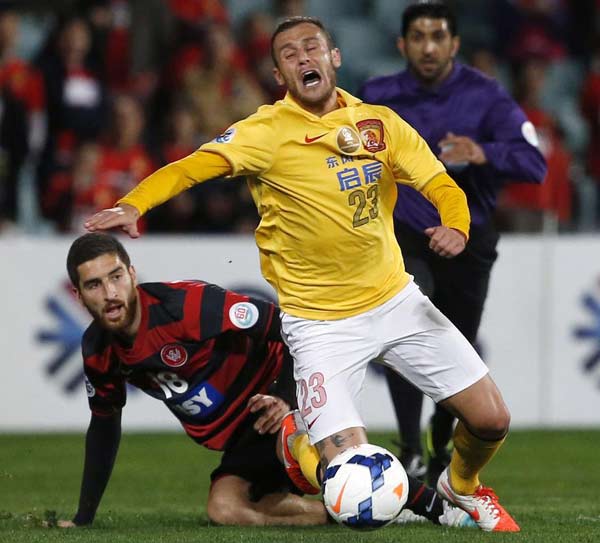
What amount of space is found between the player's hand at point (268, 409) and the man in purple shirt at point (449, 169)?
1200 millimetres

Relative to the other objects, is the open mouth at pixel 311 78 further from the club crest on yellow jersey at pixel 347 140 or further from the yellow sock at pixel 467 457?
the yellow sock at pixel 467 457

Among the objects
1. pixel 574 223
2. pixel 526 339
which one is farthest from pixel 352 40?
pixel 526 339

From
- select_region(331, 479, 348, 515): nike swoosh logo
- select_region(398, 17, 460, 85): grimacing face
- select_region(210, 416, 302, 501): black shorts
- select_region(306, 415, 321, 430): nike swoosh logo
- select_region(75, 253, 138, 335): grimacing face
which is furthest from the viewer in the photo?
select_region(398, 17, 460, 85): grimacing face

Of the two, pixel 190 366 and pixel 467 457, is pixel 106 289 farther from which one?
pixel 467 457

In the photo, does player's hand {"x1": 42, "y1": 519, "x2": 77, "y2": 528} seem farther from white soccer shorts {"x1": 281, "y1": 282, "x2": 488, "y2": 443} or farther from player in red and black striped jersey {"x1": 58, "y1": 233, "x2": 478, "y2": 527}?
white soccer shorts {"x1": 281, "y1": 282, "x2": 488, "y2": 443}

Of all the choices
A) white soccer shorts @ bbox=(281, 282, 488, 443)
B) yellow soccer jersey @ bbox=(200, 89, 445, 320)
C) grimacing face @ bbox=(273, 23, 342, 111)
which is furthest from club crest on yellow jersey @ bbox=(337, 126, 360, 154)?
white soccer shorts @ bbox=(281, 282, 488, 443)

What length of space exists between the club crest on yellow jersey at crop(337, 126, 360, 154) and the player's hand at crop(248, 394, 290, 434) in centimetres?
118

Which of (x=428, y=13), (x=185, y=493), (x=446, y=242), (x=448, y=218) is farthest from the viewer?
(x=185, y=493)

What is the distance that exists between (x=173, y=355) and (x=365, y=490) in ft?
4.49

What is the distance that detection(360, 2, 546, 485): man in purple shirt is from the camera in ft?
23.5

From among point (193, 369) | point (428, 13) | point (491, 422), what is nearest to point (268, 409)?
point (193, 369)

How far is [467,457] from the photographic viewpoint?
603 centimetres

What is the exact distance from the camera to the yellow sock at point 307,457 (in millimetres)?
5848

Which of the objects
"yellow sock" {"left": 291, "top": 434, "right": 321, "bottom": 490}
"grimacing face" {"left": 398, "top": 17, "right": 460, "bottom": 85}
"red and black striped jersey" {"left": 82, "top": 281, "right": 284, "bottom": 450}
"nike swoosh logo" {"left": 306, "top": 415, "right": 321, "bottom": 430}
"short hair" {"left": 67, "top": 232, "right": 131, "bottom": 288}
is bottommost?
"yellow sock" {"left": 291, "top": 434, "right": 321, "bottom": 490}
